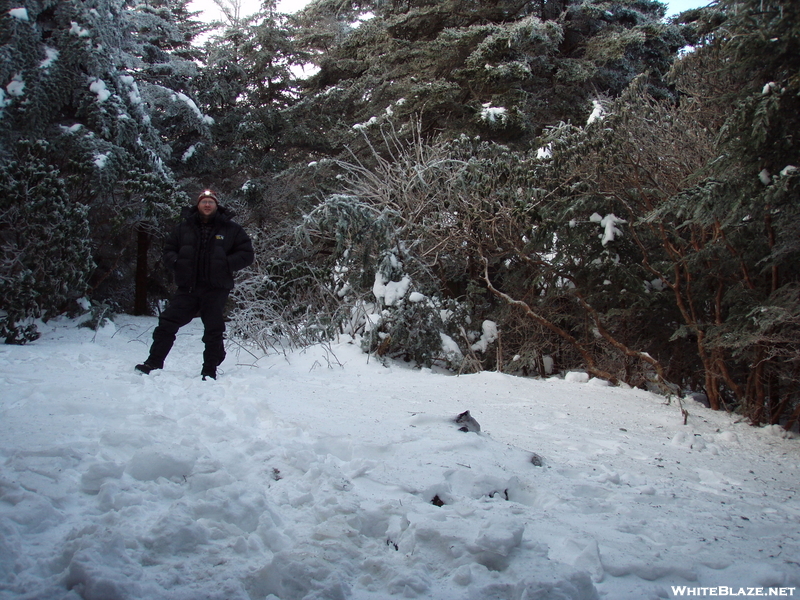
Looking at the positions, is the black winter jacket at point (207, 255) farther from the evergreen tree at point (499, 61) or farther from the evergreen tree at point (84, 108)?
the evergreen tree at point (499, 61)

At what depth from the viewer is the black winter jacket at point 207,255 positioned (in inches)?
180

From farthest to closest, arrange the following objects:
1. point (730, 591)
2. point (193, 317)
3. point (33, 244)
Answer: point (33, 244) → point (193, 317) → point (730, 591)

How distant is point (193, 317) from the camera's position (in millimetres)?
4598

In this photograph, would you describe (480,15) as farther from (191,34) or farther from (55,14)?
(191,34)

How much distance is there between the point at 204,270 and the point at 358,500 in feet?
10.3

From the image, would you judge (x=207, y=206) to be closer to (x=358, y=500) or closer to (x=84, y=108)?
(x=358, y=500)

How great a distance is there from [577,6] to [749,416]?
10.7 meters

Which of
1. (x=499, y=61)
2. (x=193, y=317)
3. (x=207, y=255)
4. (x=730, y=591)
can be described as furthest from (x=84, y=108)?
(x=730, y=591)

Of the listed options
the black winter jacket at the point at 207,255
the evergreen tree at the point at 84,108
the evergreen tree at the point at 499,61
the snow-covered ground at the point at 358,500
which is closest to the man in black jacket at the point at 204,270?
the black winter jacket at the point at 207,255

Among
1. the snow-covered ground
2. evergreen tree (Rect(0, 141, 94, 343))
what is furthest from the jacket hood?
evergreen tree (Rect(0, 141, 94, 343))

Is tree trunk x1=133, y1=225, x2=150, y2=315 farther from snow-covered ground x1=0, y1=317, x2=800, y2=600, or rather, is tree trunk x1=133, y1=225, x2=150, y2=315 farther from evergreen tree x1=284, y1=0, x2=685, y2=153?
snow-covered ground x1=0, y1=317, x2=800, y2=600

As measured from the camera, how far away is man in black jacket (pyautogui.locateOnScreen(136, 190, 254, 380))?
4.55 metres

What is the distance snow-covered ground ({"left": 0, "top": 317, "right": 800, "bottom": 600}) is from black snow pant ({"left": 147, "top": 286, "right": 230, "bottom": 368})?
2.07ft

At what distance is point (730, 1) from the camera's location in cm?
300
